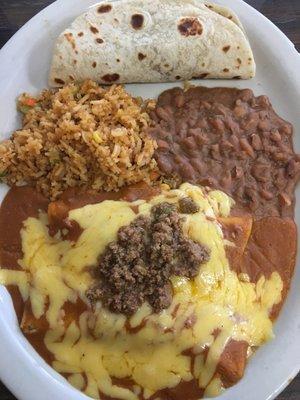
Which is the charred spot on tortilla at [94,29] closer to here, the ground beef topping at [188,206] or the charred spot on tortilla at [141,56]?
the charred spot on tortilla at [141,56]

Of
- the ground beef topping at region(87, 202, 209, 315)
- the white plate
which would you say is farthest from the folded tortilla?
the ground beef topping at region(87, 202, 209, 315)

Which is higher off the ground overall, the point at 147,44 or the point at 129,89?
the point at 147,44

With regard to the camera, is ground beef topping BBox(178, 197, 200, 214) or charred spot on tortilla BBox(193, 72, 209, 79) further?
charred spot on tortilla BBox(193, 72, 209, 79)

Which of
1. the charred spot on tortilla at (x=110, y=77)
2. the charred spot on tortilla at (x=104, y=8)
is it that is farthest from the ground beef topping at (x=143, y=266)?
the charred spot on tortilla at (x=104, y=8)

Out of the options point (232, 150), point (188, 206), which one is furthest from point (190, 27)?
point (188, 206)

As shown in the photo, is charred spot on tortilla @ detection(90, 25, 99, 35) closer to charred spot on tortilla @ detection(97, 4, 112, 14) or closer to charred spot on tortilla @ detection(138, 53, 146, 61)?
charred spot on tortilla @ detection(97, 4, 112, 14)

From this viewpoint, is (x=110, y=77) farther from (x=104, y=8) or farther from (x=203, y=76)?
(x=203, y=76)
